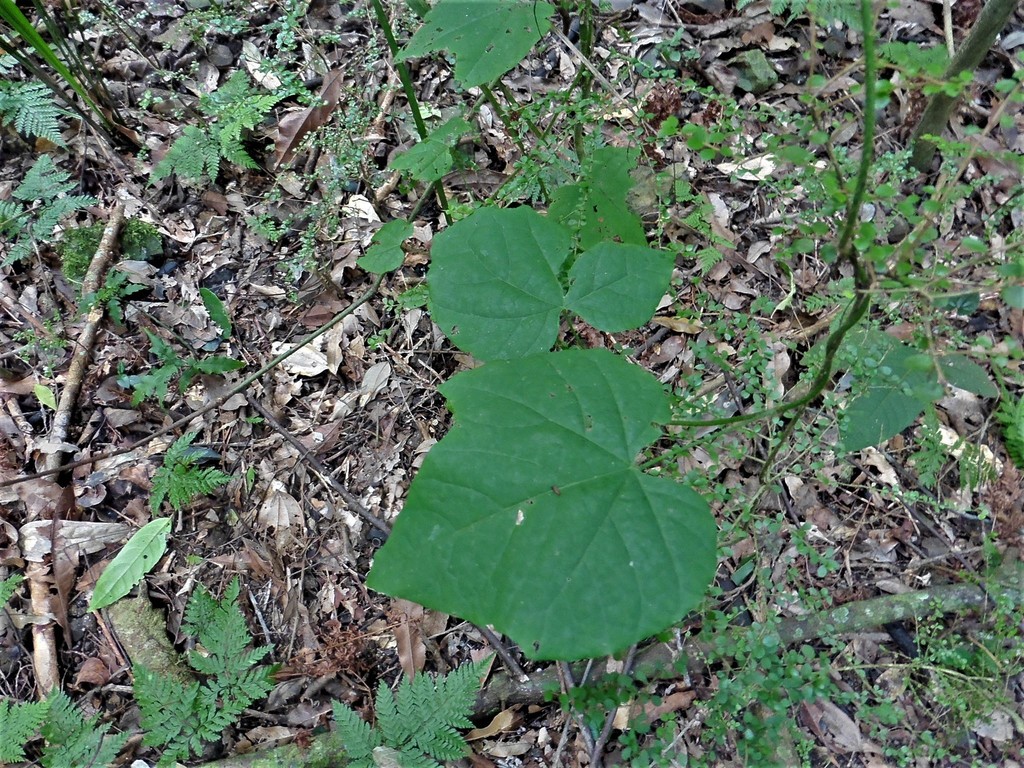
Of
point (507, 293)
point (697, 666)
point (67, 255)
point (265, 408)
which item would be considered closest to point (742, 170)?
point (507, 293)

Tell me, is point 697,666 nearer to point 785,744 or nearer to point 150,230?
point 785,744

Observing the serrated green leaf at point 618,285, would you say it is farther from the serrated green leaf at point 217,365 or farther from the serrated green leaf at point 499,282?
the serrated green leaf at point 217,365

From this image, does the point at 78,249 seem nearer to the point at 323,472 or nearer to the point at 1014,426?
the point at 323,472

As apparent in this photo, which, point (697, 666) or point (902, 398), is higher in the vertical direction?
point (902, 398)

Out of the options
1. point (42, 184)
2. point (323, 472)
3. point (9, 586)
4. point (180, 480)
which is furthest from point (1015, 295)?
point (42, 184)

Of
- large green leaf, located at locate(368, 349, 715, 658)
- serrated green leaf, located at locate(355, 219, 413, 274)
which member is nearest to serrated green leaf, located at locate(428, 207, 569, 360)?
large green leaf, located at locate(368, 349, 715, 658)

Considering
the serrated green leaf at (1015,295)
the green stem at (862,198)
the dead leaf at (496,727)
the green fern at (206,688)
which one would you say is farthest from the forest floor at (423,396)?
the serrated green leaf at (1015,295)

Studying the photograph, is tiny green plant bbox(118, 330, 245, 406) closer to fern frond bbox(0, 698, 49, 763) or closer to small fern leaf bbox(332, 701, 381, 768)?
fern frond bbox(0, 698, 49, 763)
